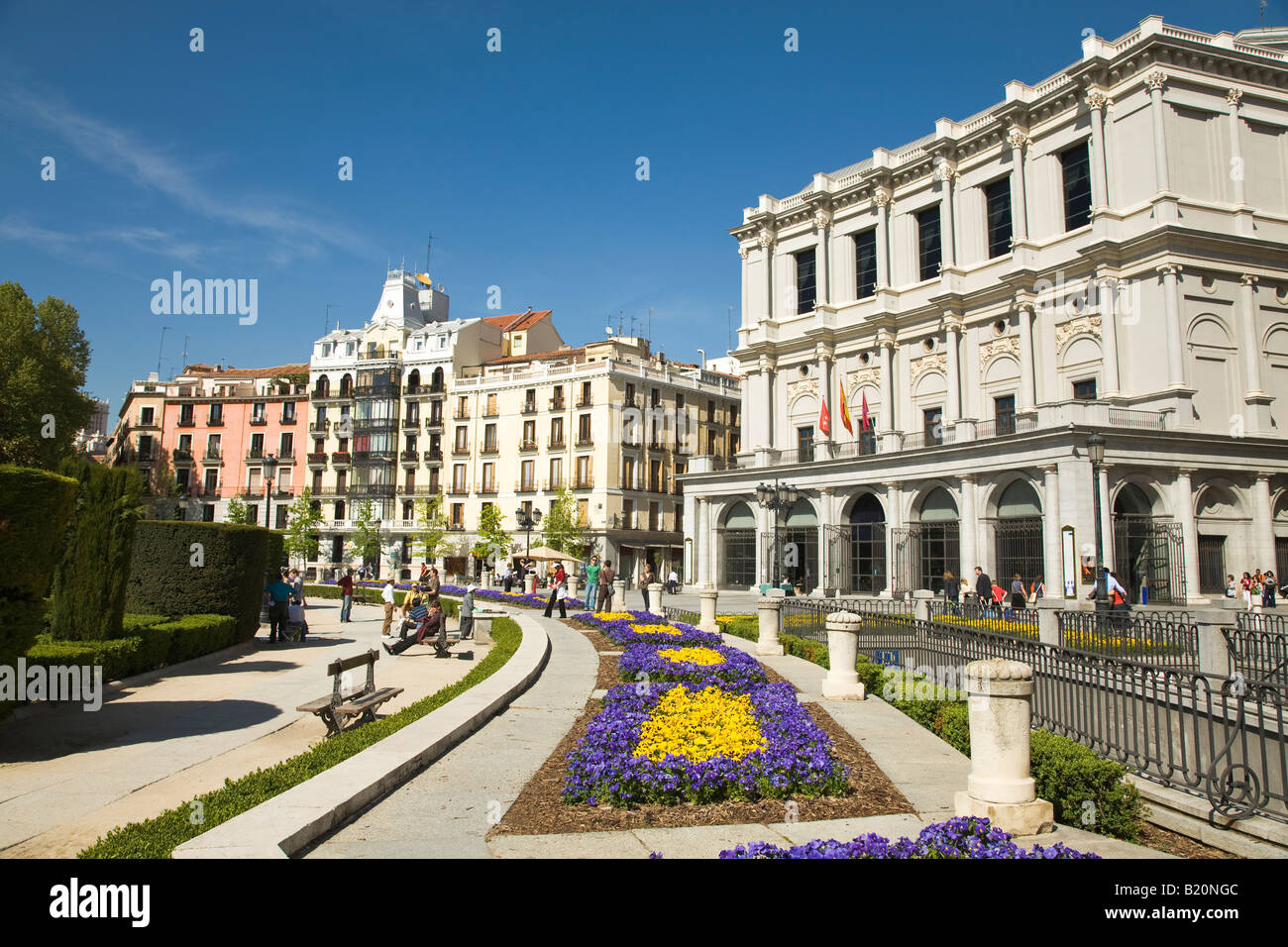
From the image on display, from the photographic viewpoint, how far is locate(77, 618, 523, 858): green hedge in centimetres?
521

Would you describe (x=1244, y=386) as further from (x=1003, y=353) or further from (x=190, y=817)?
(x=190, y=817)

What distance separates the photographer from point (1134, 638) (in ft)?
42.1

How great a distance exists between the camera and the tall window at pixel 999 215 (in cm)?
3903

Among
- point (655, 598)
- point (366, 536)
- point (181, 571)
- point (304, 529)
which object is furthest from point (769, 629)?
point (304, 529)

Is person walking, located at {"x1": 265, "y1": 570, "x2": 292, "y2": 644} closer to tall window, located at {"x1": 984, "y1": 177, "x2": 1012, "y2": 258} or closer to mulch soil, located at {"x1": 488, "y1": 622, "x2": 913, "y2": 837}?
mulch soil, located at {"x1": 488, "y1": 622, "x2": 913, "y2": 837}

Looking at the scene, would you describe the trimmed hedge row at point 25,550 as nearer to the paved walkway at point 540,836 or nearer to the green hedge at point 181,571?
the paved walkway at point 540,836

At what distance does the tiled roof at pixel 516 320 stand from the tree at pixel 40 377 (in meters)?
31.0

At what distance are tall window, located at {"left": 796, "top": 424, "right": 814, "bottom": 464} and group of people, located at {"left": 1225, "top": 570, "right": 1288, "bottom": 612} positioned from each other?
19.6 meters

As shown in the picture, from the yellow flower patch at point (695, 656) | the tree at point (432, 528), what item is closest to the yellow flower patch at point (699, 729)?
the yellow flower patch at point (695, 656)

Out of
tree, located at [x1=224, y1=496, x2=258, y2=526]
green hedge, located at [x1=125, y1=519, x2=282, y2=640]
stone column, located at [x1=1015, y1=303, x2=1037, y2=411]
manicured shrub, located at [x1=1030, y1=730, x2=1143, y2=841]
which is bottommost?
manicured shrub, located at [x1=1030, y1=730, x2=1143, y2=841]

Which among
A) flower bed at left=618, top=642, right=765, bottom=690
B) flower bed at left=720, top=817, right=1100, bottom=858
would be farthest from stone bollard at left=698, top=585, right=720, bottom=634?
flower bed at left=720, top=817, right=1100, bottom=858

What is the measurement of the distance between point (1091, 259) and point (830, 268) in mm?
15119

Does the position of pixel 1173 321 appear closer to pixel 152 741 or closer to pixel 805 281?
pixel 805 281

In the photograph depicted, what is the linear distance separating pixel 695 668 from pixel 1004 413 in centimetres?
3032
